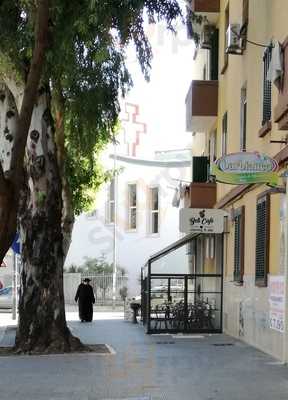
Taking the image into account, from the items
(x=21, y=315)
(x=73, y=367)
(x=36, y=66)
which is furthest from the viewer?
(x=21, y=315)

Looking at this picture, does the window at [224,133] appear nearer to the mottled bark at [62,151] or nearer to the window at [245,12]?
the window at [245,12]

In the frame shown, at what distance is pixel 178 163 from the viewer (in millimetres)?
45500

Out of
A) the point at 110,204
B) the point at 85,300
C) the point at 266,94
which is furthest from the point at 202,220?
the point at 110,204

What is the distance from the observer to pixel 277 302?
12.8 meters

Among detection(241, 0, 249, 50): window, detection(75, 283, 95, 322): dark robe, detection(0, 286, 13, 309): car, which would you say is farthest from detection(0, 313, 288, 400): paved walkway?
detection(0, 286, 13, 309): car

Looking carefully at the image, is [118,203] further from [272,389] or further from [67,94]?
[272,389]

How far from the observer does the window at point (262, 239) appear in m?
13.9

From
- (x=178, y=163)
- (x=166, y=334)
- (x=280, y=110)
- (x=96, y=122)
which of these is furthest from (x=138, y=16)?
(x=178, y=163)

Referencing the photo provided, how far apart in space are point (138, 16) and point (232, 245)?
29.3 feet

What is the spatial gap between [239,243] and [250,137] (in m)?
2.58

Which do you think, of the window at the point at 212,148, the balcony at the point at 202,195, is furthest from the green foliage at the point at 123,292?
the balcony at the point at 202,195

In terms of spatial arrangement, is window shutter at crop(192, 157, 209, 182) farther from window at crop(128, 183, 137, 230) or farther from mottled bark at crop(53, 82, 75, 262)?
window at crop(128, 183, 137, 230)

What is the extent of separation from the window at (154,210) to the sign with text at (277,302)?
1251 inches

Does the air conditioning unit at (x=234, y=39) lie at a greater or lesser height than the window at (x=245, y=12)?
lesser
